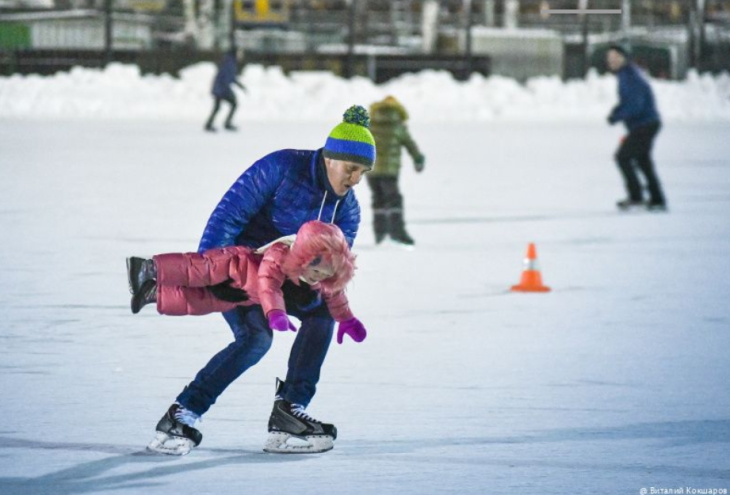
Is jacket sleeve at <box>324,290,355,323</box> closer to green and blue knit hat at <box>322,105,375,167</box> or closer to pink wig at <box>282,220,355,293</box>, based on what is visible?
pink wig at <box>282,220,355,293</box>

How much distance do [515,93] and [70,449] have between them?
22973 millimetres

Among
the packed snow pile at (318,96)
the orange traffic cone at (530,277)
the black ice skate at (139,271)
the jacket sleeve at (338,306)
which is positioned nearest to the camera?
the black ice skate at (139,271)

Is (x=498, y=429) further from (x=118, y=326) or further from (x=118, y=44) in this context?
(x=118, y=44)

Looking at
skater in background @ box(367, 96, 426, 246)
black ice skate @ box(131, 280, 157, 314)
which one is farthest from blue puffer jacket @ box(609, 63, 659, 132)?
black ice skate @ box(131, 280, 157, 314)

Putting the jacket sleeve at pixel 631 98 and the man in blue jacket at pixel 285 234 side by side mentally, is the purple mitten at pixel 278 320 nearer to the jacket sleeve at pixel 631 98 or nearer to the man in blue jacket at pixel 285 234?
the man in blue jacket at pixel 285 234

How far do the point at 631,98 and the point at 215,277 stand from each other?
390 inches

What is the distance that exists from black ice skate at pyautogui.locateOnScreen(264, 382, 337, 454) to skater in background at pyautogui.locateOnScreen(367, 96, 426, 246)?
18.8ft

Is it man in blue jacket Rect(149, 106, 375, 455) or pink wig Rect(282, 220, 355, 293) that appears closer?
pink wig Rect(282, 220, 355, 293)

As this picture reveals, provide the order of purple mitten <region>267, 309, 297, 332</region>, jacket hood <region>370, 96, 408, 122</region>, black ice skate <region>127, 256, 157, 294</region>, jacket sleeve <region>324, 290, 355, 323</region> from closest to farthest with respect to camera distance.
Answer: purple mitten <region>267, 309, 297, 332</region>
black ice skate <region>127, 256, 157, 294</region>
jacket sleeve <region>324, 290, 355, 323</region>
jacket hood <region>370, 96, 408, 122</region>

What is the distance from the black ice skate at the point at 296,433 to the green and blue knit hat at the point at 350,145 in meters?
0.82

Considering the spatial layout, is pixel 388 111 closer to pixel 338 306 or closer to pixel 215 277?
pixel 338 306

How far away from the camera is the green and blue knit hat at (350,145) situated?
4.82 meters

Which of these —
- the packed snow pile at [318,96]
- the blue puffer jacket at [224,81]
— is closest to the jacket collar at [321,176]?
the blue puffer jacket at [224,81]

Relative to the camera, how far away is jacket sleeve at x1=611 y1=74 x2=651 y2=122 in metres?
14.0
